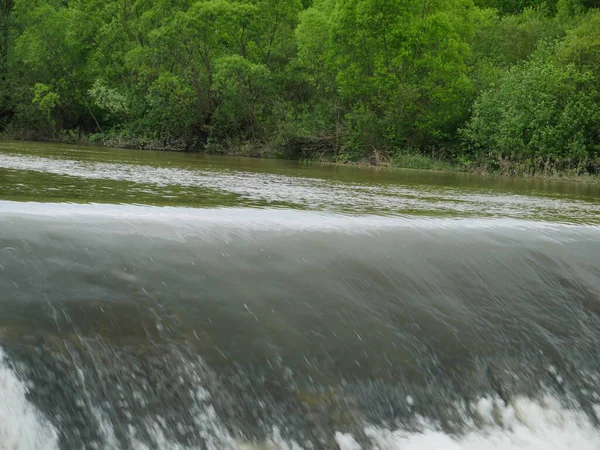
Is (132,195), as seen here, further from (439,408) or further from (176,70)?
(176,70)

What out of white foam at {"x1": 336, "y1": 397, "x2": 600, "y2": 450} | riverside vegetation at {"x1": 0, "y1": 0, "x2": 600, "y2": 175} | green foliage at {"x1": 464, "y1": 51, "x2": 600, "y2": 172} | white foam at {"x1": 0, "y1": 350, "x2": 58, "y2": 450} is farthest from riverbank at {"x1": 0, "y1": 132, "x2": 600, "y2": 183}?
white foam at {"x1": 0, "y1": 350, "x2": 58, "y2": 450}

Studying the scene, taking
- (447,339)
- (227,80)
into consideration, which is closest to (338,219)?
(447,339)

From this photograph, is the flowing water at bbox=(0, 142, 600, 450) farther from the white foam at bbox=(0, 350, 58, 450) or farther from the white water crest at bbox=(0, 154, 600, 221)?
the white water crest at bbox=(0, 154, 600, 221)

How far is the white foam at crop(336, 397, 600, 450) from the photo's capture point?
374 cm

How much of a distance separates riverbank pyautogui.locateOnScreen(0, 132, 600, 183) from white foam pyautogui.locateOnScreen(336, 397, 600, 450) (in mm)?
17166

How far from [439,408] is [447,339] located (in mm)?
663

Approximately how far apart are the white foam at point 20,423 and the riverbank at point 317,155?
19335 millimetres

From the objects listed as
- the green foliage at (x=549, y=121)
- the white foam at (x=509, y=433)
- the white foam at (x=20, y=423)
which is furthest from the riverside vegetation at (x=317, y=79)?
the white foam at (x=20, y=423)

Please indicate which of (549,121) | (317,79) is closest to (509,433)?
(549,121)

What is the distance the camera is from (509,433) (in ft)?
13.3

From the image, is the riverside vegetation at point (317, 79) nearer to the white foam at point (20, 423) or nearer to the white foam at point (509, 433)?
the white foam at point (509, 433)

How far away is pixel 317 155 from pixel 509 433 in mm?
27065

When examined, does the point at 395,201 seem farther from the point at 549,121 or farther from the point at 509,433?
the point at 549,121

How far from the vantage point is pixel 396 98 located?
29203mm
